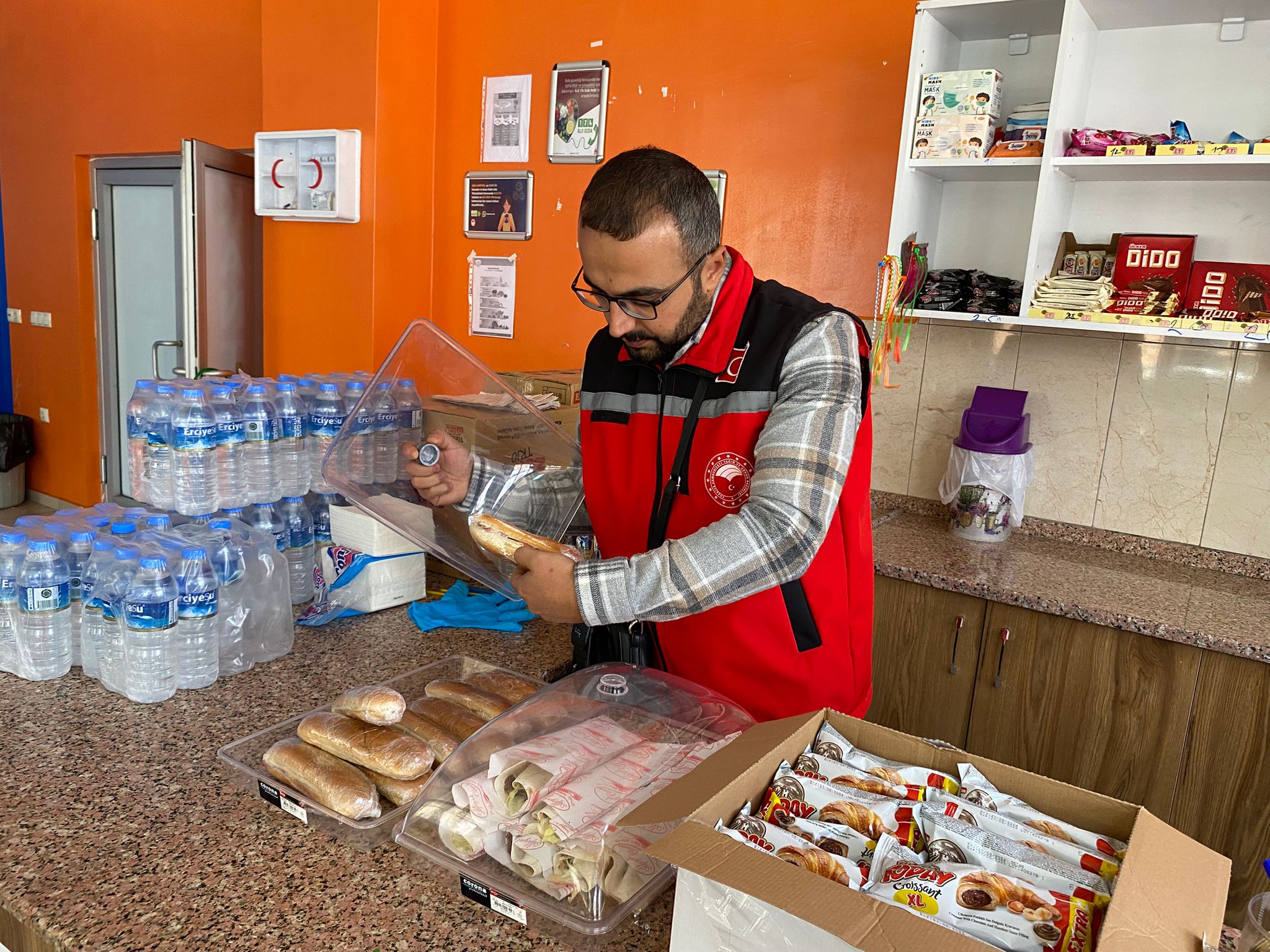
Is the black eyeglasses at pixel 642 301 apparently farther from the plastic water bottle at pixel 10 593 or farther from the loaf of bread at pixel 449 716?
the plastic water bottle at pixel 10 593

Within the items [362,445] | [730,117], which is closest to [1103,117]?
[730,117]

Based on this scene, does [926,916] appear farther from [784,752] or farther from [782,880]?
[784,752]

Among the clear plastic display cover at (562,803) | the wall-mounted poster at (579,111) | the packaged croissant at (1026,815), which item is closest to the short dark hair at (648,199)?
the clear plastic display cover at (562,803)

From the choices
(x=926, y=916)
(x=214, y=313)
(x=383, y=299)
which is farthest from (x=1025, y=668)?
(x=214, y=313)

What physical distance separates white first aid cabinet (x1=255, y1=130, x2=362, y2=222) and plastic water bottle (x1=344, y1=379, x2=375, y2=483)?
8.07ft

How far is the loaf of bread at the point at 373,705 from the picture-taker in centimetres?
131

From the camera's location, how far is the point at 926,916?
0.75 metres

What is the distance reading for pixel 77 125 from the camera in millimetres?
5352

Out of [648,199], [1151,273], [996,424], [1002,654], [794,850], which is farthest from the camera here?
[996,424]

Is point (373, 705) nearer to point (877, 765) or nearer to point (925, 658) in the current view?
point (877, 765)

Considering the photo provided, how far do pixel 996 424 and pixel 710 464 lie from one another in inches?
65.3

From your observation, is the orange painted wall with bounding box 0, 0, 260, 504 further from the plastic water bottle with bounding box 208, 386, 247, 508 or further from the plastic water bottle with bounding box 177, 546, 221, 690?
the plastic water bottle with bounding box 177, 546, 221, 690

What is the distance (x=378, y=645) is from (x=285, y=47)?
3.21 m

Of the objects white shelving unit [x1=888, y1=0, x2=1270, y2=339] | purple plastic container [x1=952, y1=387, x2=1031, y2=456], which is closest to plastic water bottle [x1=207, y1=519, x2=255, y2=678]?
white shelving unit [x1=888, y1=0, x2=1270, y2=339]
